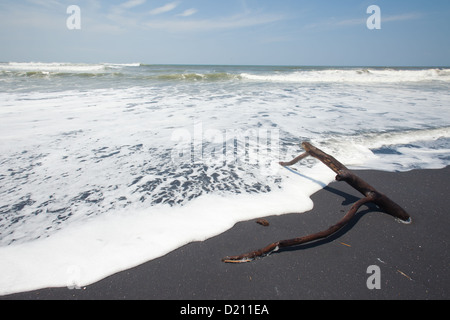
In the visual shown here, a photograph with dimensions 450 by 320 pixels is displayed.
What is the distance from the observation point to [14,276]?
1454 mm

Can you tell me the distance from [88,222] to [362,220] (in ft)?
7.92

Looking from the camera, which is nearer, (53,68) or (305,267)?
(305,267)

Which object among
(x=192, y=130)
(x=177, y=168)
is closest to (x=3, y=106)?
(x=192, y=130)

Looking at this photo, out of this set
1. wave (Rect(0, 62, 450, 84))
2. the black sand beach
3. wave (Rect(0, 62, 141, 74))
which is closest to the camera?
the black sand beach

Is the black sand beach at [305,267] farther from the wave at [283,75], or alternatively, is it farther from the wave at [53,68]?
the wave at [53,68]

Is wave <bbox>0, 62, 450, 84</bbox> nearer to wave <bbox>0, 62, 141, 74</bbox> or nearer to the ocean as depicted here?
wave <bbox>0, 62, 141, 74</bbox>

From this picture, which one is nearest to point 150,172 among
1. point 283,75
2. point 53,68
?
point 283,75

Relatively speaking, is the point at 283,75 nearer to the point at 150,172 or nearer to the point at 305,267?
the point at 150,172

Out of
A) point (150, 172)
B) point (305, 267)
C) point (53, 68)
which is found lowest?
point (305, 267)

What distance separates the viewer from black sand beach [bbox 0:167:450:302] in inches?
54.0

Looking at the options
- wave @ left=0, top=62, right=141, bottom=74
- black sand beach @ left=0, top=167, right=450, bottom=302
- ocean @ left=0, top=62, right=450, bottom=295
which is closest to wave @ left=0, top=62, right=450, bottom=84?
wave @ left=0, top=62, right=141, bottom=74

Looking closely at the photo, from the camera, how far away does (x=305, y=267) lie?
60.9 inches

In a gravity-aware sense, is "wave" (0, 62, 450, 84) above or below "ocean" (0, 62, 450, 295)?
above

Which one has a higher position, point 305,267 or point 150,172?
point 150,172
